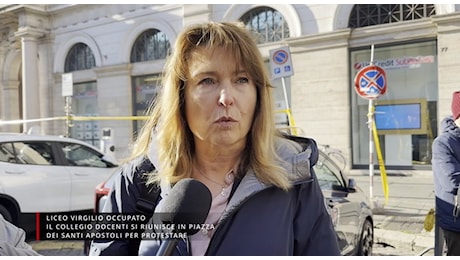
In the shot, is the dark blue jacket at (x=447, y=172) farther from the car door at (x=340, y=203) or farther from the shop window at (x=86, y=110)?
the shop window at (x=86, y=110)

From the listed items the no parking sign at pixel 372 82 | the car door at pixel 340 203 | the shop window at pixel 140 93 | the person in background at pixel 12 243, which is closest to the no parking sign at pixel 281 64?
the no parking sign at pixel 372 82

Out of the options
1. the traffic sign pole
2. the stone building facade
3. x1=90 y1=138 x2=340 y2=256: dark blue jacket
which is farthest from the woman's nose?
the stone building facade

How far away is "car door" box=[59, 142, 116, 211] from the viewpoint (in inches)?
264

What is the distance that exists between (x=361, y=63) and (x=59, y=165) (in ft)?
28.5

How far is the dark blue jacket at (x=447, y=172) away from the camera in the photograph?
10.5 ft

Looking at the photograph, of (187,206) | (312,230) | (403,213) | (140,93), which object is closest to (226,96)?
(187,206)

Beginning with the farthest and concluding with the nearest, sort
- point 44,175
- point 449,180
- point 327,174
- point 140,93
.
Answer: point 140,93
point 44,175
point 327,174
point 449,180

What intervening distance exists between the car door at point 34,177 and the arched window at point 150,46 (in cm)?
960

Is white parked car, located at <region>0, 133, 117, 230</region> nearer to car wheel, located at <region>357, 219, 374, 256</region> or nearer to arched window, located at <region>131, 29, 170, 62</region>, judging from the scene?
car wheel, located at <region>357, 219, 374, 256</region>

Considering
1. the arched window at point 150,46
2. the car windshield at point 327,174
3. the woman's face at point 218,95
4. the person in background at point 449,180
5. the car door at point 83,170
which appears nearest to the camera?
the woman's face at point 218,95

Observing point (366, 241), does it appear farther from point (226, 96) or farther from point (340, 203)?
point (226, 96)

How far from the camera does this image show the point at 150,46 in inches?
639

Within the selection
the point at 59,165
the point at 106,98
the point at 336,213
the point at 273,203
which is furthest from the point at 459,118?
the point at 106,98

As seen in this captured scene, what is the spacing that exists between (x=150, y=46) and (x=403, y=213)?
11.7 meters
